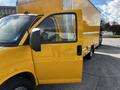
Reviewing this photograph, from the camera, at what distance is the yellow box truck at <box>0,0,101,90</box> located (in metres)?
4.85

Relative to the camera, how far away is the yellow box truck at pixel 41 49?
4848 millimetres

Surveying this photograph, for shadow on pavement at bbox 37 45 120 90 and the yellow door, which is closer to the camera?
the yellow door

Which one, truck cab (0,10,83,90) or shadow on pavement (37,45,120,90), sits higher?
truck cab (0,10,83,90)

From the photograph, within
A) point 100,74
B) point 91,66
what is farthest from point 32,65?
point 91,66

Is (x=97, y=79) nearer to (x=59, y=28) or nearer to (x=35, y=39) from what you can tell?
(x=59, y=28)

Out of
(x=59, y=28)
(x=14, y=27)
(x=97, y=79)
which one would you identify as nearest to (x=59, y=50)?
(x=59, y=28)

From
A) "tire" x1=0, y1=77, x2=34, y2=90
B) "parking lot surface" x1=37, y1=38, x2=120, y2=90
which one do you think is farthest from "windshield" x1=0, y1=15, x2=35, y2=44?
"parking lot surface" x1=37, y1=38, x2=120, y2=90

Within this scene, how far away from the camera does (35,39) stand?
4777mm

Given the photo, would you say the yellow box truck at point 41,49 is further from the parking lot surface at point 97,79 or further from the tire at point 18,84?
the parking lot surface at point 97,79

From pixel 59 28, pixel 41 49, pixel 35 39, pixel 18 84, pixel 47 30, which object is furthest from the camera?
Answer: pixel 59 28

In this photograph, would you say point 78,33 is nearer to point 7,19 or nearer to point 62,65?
point 62,65

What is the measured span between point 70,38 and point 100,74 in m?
3.79

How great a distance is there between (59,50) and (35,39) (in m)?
0.91

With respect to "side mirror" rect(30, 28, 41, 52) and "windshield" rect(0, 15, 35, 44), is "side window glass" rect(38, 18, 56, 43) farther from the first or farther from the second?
"side mirror" rect(30, 28, 41, 52)
